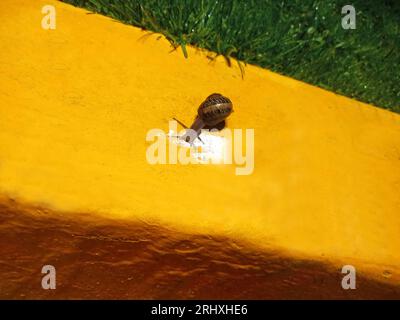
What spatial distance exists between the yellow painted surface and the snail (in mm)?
66

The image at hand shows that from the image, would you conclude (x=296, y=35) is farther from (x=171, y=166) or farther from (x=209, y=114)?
(x=171, y=166)

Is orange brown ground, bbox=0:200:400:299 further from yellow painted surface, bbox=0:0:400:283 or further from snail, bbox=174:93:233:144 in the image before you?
snail, bbox=174:93:233:144

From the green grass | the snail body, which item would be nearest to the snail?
the snail body

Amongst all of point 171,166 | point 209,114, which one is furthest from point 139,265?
point 209,114

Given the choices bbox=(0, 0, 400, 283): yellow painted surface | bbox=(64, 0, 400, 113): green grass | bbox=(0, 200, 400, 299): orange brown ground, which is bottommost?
bbox=(0, 200, 400, 299): orange brown ground

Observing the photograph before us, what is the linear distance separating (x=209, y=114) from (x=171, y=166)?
285mm

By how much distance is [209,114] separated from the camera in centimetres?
184

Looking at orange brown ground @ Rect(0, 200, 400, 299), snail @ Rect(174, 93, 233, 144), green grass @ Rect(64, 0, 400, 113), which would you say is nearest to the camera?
orange brown ground @ Rect(0, 200, 400, 299)

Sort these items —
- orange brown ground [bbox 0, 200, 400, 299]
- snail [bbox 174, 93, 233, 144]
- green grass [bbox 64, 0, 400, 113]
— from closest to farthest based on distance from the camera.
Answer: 1. orange brown ground [bbox 0, 200, 400, 299]
2. snail [bbox 174, 93, 233, 144]
3. green grass [bbox 64, 0, 400, 113]

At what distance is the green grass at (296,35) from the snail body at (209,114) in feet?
1.56

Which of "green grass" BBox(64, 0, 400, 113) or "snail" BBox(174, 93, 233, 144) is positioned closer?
"snail" BBox(174, 93, 233, 144)

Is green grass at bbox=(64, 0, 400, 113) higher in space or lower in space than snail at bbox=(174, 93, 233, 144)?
higher

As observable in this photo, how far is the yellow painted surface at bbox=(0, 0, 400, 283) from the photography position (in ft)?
5.20

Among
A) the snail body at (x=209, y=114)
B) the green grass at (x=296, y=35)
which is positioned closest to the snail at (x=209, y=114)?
the snail body at (x=209, y=114)
